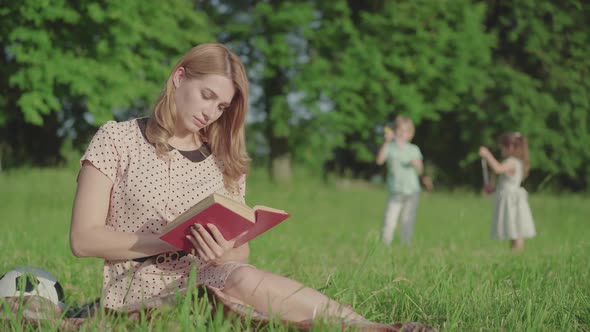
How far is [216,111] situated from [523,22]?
68.4 ft

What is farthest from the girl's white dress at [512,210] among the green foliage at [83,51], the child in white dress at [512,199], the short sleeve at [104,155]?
the green foliage at [83,51]

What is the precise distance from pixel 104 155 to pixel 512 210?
7.51m

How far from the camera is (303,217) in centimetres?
1333

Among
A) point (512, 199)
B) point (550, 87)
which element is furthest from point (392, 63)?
point (512, 199)

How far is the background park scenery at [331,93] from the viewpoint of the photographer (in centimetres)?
1320

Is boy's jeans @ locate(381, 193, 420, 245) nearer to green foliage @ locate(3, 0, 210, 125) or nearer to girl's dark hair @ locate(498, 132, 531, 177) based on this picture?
girl's dark hair @ locate(498, 132, 531, 177)

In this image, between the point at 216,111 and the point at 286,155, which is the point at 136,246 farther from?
the point at 286,155

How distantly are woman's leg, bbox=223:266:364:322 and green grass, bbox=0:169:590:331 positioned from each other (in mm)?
93

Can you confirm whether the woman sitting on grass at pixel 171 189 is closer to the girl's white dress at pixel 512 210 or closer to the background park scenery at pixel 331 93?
the background park scenery at pixel 331 93

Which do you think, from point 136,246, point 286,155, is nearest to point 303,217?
point 286,155

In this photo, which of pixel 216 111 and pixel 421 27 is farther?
pixel 421 27

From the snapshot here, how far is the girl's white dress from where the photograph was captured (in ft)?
30.8

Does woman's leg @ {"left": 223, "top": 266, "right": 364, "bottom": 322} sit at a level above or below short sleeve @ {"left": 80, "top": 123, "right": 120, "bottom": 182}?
below

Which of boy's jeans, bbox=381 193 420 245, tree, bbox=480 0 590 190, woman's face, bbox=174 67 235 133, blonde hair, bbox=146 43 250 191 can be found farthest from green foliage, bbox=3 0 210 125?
tree, bbox=480 0 590 190
